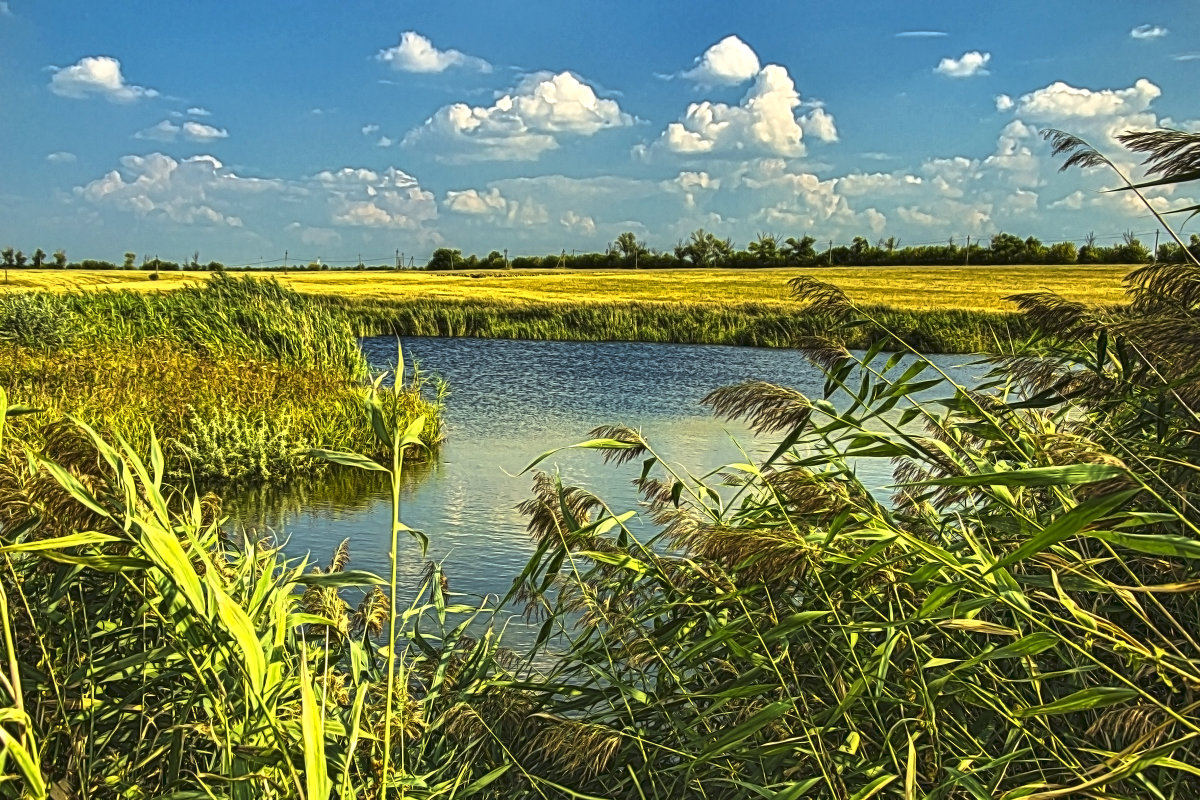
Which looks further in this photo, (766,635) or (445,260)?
(445,260)

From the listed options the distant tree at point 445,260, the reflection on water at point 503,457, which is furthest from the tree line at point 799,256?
the reflection on water at point 503,457

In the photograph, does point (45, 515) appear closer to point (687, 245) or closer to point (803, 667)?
point (803, 667)

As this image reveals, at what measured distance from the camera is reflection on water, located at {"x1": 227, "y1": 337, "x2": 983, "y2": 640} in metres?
8.24

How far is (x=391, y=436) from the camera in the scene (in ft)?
6.24

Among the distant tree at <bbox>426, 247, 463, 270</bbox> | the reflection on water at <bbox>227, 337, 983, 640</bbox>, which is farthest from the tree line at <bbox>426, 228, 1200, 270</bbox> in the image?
the reflection on water at <bbox>227, 337, 983, 640</bbox>

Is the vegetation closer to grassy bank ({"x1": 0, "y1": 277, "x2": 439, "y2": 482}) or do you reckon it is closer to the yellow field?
grassy bank ({"x1": 0, "y1": 277, "x2": 439, "y2": 482})

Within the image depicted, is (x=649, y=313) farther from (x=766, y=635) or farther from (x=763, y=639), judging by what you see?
(x=766, y=635)

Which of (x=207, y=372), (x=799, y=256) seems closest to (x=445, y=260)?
(x=799, y=256)

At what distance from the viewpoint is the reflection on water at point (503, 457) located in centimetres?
824

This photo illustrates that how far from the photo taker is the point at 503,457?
1273cm

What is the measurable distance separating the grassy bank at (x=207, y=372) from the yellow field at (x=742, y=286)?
22.0m

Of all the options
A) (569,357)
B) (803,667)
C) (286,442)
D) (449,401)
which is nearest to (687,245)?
(569,357)

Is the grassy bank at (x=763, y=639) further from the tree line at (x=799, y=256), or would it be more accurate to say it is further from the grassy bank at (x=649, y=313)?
the tree line at (x=799, y=256)

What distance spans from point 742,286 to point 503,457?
43.5 metres
